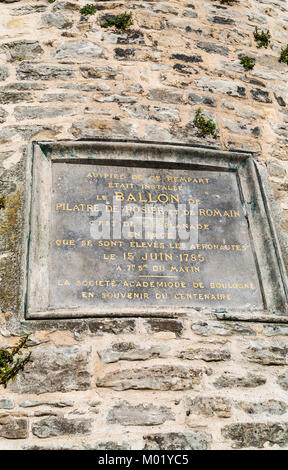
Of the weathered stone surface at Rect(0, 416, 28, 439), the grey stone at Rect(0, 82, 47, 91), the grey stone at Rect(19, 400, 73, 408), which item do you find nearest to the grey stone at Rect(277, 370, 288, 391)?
the grey stone at Rect(19, 400, 73, 408)

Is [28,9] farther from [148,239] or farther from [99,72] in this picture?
[148,239]

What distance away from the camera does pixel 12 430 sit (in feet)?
8.68

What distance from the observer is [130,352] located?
2.93 m

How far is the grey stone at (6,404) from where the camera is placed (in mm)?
2705

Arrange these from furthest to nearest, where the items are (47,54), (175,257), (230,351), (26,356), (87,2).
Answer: (87,2)
(47,54)
(175,257)
(230,351)
(26,356)

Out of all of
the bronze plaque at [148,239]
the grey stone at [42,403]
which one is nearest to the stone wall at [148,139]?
the grey stone at [42,403]

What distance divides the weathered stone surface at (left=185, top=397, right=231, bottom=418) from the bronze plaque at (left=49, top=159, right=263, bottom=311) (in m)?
0.62

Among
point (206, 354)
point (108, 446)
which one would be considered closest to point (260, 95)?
point (206, 354)

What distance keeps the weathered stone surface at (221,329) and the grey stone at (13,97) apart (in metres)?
2.32

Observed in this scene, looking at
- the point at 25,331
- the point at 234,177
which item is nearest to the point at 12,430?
the point at 25,331

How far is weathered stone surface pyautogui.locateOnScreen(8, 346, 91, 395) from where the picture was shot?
2773 millimetres

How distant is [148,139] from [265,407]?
7.10ft
